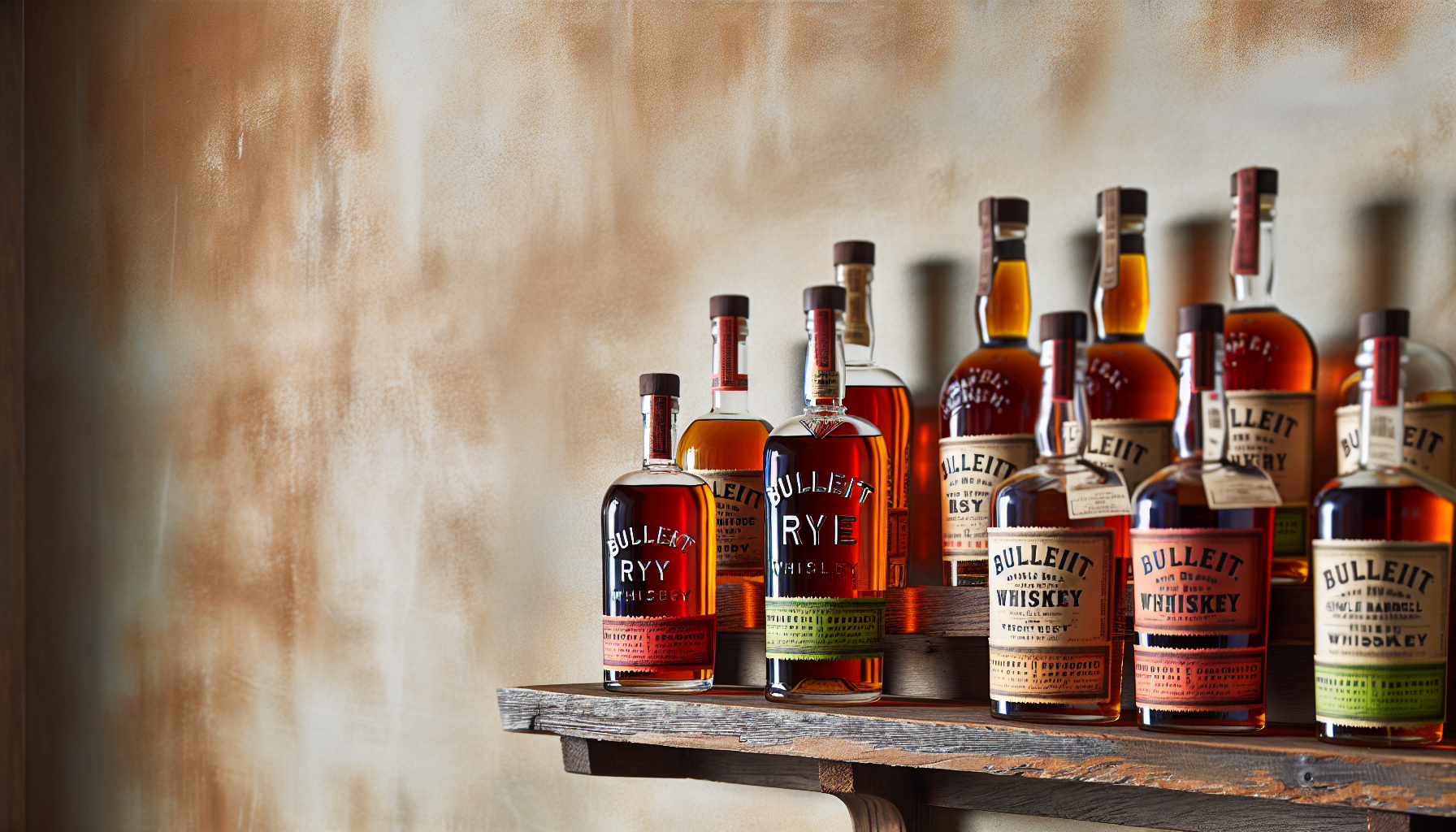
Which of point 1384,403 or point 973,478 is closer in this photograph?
point 1384,403

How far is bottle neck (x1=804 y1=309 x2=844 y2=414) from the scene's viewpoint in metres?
1.07

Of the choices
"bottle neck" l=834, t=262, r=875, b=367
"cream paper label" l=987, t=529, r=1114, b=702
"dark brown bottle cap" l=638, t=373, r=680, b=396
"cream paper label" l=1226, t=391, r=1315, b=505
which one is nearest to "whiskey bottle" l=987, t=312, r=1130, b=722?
"cream paper label" l=987, t=529, r=1114, b=702

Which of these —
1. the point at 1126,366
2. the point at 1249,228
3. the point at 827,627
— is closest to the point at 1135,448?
the point at 1126,366

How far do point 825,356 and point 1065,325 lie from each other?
0.21 metres

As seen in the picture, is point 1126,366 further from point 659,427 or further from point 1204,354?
point 659,427

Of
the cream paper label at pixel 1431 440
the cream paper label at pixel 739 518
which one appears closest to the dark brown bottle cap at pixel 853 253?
the cream paper label at pixel 739 518

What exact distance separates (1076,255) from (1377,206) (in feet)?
0.81

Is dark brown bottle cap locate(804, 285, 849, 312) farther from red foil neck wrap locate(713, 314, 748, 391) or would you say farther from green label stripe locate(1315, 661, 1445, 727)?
green label stripe locate(1315, 661, 1445, 727)

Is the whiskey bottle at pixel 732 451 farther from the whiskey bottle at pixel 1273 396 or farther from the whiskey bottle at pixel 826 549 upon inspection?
the whiskey bottle at pixel 1273 396

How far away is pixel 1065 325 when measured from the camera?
0.95 m

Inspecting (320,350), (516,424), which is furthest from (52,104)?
(516,424)

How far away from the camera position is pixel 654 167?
1.47m

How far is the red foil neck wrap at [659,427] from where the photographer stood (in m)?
1.19

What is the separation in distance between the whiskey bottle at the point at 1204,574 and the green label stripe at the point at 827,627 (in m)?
0.24
